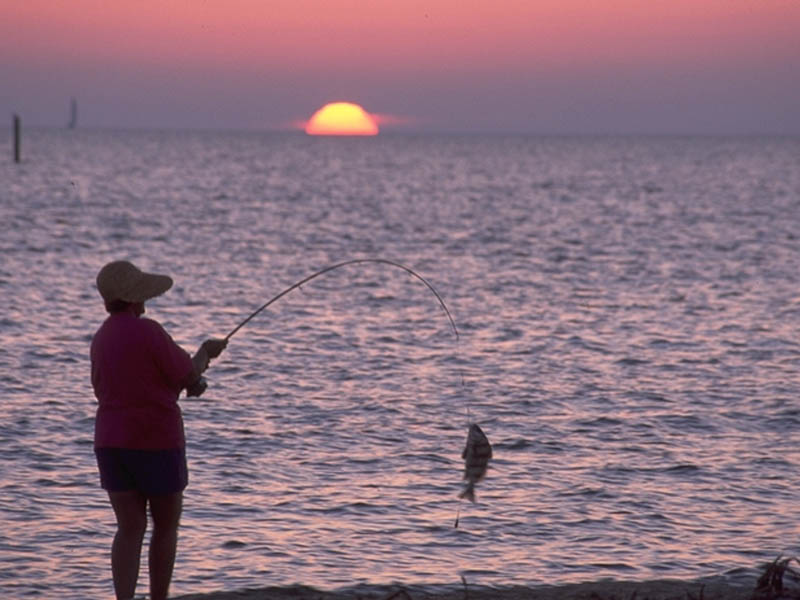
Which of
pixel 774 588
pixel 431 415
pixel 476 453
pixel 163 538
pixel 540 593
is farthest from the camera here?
pixel 431 415

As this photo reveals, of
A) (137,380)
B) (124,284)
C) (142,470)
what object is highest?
(124,284)

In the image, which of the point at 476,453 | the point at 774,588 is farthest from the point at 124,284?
the point at 774,588

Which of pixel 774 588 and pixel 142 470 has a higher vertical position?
pixel 142 470

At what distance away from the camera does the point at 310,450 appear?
12.0m

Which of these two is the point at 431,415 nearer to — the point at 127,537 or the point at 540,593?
the point at 540,593

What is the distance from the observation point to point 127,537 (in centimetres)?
642

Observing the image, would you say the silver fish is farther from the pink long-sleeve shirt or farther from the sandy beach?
the pink long-sleeve shirt

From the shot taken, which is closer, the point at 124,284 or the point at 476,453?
the point at 124,284

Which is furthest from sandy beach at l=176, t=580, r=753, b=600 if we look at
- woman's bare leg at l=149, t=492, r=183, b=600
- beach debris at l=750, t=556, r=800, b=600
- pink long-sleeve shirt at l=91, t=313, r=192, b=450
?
pink long-sleeve shirt at l=91, t=313, r=192, b=450

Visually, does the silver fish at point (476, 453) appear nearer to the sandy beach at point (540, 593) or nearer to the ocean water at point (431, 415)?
the sandy beach at point (540, 593)

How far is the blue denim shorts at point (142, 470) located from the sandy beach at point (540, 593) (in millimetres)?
1477

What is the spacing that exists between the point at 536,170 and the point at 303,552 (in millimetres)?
122946

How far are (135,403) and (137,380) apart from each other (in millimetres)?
119

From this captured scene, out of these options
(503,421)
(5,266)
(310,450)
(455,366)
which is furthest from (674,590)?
(5,266)
